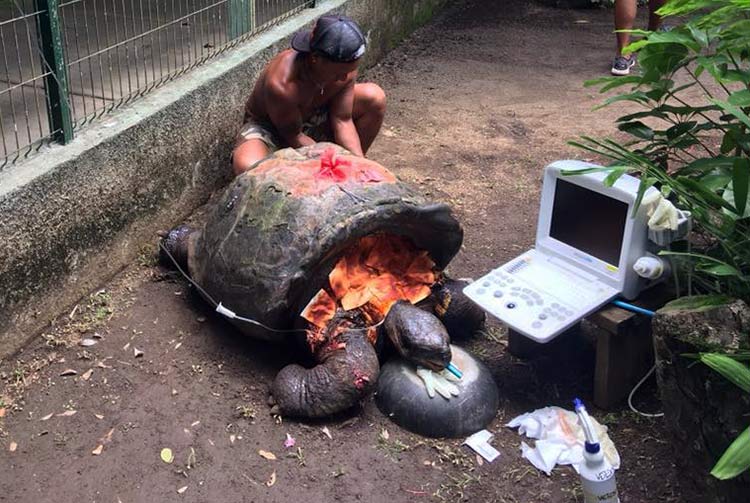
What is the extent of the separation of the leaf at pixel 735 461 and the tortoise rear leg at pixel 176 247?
271 cm

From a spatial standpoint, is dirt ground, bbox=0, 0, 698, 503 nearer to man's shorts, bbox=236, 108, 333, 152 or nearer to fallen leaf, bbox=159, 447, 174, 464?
fallen leaf, bbox=159, 447, 174, 464

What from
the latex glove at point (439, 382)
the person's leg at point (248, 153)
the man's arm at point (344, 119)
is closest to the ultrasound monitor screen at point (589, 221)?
the latex glove at point (439, 382)

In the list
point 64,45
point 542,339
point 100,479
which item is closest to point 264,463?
point 100,479

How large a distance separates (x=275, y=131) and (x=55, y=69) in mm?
1208

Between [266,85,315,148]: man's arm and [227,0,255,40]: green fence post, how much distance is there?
1017 mm

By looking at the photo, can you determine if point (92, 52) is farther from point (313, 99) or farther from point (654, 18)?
point (654, 18)

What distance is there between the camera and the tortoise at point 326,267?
10.9ft

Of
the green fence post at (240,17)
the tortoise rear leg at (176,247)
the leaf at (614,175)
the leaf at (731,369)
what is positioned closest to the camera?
the leaf at (731,369)

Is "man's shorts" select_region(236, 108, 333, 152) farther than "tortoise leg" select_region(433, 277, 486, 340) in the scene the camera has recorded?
Yes

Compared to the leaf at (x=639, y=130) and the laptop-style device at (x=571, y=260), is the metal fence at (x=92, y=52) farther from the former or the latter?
the leaf at (x=639, y=130)

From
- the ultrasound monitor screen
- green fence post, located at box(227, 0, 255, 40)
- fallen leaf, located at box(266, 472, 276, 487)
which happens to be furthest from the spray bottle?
green fence post, located at box(227, 0, 255, 40)

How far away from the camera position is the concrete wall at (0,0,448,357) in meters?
3.54

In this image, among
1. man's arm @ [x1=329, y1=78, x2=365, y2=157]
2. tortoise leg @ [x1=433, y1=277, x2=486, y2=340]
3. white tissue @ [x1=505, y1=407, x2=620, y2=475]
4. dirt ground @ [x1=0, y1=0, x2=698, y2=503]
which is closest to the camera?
dirt ground @ [x1=0, y1=0, x2=698, y2=503]

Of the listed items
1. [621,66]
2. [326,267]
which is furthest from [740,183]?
[621,66]
